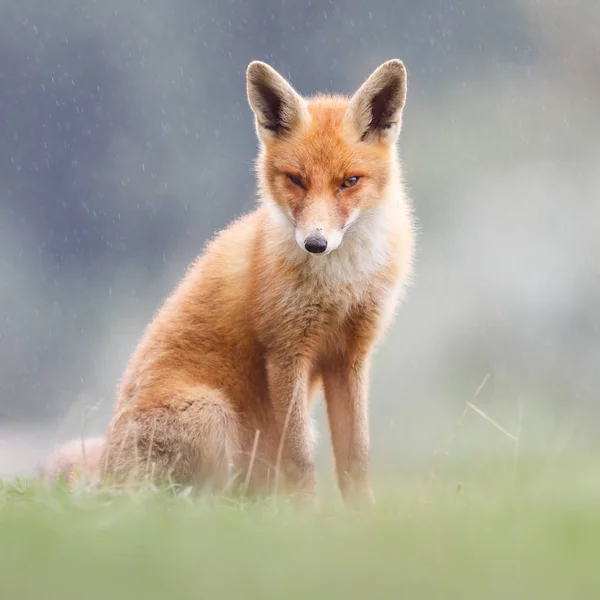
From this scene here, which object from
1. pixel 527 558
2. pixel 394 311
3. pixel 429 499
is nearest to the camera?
pixel 527 558

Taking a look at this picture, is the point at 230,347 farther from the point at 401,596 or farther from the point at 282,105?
the point at 401,596

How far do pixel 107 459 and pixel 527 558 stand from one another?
10.7 feet

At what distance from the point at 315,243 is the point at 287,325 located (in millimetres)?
682

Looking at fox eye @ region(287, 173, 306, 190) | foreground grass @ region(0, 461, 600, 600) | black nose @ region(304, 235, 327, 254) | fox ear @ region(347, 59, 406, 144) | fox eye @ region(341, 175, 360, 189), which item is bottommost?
foreground grass @ region(0, 461, 600, 600)

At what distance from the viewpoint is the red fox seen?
4832 millimetres

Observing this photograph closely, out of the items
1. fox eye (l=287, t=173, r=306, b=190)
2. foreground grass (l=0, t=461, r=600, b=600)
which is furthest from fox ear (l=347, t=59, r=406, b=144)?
foreground grass (l=0, t=461, r=600, b=600)

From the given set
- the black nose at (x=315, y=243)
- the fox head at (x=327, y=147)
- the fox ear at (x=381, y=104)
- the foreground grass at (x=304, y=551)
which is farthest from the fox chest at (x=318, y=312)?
the foreground grass at (x=304, y=551)

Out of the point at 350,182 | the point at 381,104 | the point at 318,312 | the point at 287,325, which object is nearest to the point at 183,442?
the point at 287,325

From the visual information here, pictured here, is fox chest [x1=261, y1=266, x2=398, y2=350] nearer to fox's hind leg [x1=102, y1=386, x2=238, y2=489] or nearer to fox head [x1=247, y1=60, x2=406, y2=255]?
fox head [x1=247, y1=60, x2=406, y2=255]

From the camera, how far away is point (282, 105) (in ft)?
16.6

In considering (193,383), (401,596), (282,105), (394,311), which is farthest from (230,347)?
(401,596)

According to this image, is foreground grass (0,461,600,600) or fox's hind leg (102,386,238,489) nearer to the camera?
foreground grass (0,461,600,600)

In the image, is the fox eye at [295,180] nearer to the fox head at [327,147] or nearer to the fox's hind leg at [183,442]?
the fox head at [327,147]

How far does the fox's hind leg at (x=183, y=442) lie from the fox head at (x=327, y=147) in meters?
1.17
